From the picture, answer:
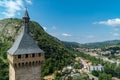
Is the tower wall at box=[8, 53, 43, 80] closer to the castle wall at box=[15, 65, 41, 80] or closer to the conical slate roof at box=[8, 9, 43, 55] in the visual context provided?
the castle wall at box=[15, 65, 41, 80]

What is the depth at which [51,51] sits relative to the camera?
15250 cm

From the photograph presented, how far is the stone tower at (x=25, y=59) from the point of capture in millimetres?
25750

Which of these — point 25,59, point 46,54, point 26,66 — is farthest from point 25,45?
point 46,54

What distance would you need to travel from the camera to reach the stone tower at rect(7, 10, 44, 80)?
84.5ft

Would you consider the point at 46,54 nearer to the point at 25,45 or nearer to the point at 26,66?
the point at 25,45

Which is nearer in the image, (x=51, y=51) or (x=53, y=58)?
(x=53, y=58)

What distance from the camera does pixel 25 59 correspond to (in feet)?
85.4

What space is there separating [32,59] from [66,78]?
296 ft

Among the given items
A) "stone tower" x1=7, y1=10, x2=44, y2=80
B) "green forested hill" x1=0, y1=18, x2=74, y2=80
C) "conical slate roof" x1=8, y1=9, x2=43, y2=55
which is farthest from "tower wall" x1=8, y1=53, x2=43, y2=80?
"green forested hill" x1=0, y1=18, x2=74, y2=80

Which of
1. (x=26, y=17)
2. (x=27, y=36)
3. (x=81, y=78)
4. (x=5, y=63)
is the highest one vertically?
(x=26, y=17)

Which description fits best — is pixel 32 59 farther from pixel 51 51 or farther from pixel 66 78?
pixel 51 51

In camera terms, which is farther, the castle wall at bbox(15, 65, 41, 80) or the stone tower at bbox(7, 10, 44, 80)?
the castle wall at bbox(15, 65, 41, 80)

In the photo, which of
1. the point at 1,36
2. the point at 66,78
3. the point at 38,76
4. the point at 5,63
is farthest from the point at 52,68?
the point at 38,76

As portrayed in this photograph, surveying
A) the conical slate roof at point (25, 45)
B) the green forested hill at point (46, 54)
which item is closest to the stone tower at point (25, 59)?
the conical slate roof at point (25, 45)
